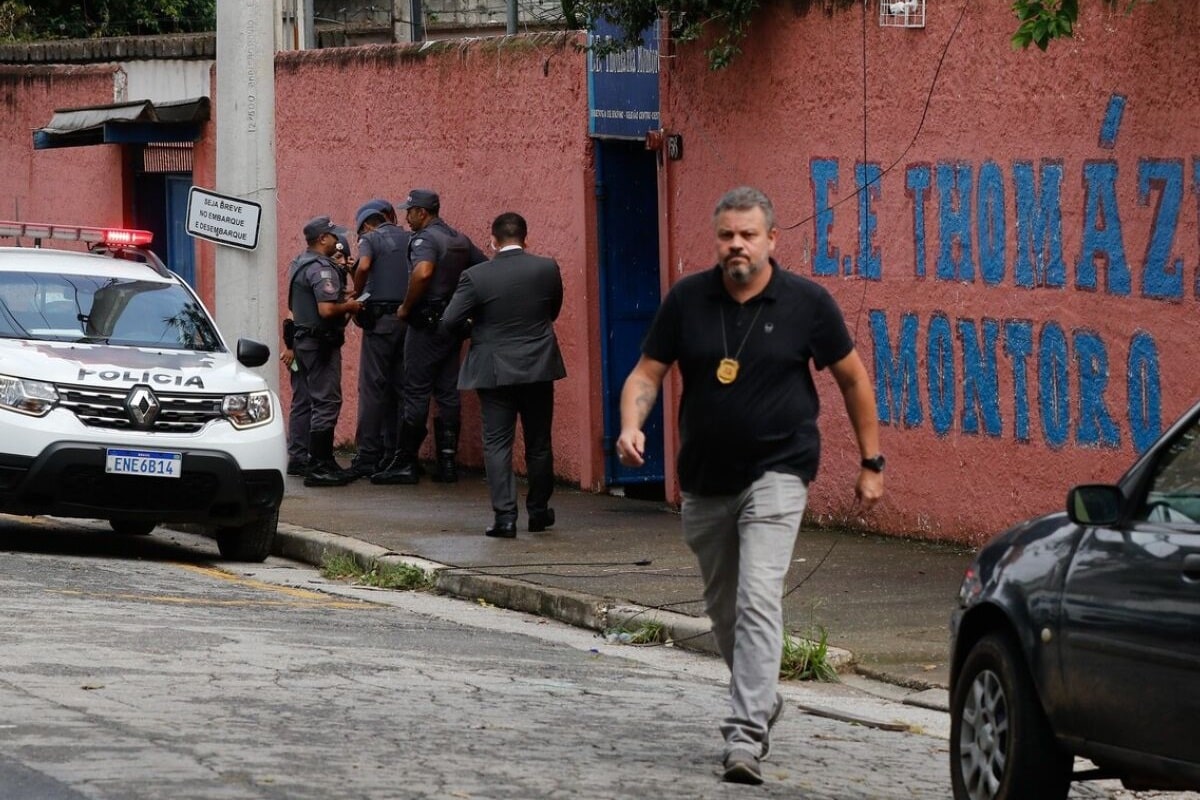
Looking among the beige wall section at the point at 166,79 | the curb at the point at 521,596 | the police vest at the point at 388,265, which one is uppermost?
the beige wall section at the point at 166,79

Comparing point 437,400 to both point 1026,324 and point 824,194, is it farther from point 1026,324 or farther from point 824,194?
point 1026,324

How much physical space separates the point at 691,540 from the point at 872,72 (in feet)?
20.5

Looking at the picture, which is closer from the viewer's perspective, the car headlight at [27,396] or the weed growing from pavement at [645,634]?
the weed growing from pavement at [645,634]

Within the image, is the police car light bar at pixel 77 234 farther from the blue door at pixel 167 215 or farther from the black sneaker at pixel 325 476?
the blue door at pixel 167 215

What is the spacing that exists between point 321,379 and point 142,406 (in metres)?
4.35

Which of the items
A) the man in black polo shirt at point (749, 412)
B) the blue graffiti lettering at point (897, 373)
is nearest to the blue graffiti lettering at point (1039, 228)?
the blue graffiti lettering at point (897, 373)


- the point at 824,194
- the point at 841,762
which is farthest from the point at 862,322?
the point at 841,762

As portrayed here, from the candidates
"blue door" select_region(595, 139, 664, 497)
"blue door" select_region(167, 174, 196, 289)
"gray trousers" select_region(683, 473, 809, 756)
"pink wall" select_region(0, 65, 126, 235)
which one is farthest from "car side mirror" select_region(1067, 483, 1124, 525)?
"pink wall" select_region(0, 65, 126, 235)

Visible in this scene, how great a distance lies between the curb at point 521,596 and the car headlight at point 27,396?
1.97 metres

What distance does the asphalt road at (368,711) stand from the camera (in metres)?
6.68

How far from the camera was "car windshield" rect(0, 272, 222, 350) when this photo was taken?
42.6 ft

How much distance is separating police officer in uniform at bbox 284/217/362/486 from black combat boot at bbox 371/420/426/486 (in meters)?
0.30

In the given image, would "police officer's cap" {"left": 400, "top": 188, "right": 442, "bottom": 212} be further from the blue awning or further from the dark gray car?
the dark gray car

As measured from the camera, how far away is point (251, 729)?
7.35 metres
